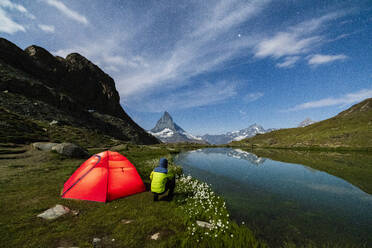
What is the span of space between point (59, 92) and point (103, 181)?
130 metres

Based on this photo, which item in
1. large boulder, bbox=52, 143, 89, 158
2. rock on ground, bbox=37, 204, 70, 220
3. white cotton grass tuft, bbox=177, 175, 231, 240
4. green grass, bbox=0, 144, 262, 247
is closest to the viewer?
green grass, bbox=0, 144, 262, 247

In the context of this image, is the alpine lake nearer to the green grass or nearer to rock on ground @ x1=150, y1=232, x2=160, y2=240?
the green grass

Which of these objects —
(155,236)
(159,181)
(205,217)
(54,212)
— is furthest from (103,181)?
(205,217)

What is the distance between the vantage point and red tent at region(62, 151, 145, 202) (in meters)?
10.1

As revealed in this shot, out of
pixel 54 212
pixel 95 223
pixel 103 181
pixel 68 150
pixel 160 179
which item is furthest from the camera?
pixel 68 150

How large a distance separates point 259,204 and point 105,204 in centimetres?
1133

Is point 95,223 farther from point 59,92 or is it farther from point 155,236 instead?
point 59,92

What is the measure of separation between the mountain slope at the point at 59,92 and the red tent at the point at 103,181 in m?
39.9

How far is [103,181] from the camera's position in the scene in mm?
10453

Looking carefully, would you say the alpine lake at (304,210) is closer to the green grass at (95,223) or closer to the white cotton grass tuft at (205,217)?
the white cotton grass tuft at (205,217)

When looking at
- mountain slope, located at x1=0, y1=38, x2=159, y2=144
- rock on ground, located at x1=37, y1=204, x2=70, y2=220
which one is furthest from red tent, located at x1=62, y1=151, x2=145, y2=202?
mountain slope, located at x1=0, y1=38, x2=159, y2=144

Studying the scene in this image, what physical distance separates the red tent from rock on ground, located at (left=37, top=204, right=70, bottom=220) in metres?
1.56

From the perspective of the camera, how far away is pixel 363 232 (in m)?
8.88

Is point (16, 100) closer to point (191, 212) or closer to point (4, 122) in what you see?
point (4, 122)
